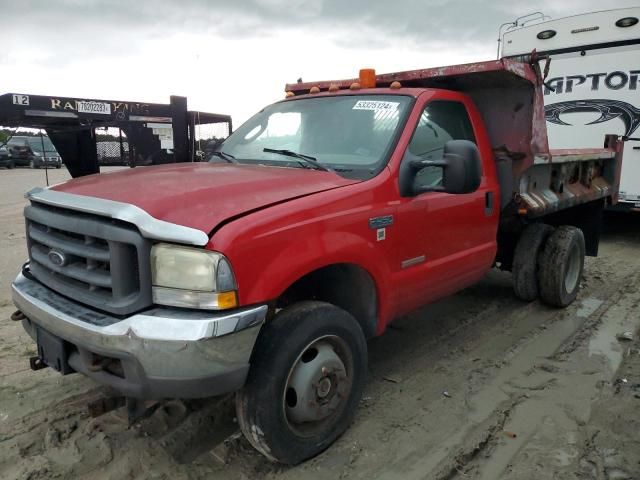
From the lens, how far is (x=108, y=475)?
2.59m

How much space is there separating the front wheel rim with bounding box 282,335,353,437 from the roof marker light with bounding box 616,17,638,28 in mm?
7302

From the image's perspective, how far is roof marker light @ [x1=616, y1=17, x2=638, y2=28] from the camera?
7352 mm

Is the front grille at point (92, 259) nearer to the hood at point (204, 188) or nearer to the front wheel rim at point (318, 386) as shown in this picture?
the hood at point (204, 188)

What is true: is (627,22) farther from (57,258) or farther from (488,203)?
(57,258)

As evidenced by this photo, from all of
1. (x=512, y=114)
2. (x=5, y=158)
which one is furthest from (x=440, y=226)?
(x=5, y=158)

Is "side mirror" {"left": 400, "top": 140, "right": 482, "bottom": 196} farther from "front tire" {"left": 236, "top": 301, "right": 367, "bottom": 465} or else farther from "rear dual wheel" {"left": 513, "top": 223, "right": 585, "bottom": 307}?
"rear dual wheel" {"left": 513, "top": 223, "right": 585, "bottom": 307}

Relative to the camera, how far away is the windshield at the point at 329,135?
10.6ft

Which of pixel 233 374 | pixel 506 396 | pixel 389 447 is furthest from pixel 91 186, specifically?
pixel 506 396

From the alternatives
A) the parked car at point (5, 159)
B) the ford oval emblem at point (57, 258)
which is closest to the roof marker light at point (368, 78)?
the ford oval emblem at point (57, 258)

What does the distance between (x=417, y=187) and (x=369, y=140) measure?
0.44m

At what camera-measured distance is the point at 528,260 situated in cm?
508

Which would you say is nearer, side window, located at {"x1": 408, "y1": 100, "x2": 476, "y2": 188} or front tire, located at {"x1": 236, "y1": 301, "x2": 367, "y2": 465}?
front tire, located at {"x1": 236, "y1": 301, "x2": 367, "y2": 465}

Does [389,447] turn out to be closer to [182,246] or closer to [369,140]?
[182,246]

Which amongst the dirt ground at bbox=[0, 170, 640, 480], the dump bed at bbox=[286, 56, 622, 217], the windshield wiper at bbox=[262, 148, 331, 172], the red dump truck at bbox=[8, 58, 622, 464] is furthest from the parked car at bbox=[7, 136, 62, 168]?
the windshield wiper at bbox=[262, 148, 331, 172]
